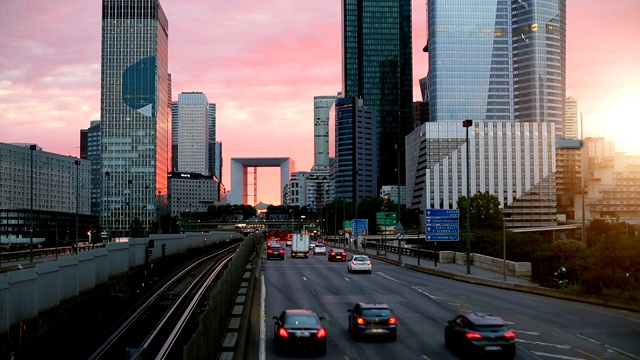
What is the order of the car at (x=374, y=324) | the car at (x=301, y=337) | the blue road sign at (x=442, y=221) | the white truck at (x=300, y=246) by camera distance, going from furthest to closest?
1. the white truck at (x=300, y=246)
2. the blue road sign at (x=442, y=221)
3. the car at (x=374, y=324)
4. the car at (x=301, y=337)

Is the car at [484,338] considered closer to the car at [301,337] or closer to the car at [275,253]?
the car at [301,337]

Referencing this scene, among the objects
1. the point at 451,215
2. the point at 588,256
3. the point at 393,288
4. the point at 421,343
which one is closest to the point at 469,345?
the point at 421,343

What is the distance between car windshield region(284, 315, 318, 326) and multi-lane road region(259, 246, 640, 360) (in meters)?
1.19

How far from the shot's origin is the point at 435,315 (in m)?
31.8

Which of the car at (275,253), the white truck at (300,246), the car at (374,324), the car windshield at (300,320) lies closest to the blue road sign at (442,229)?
the car at (275,253)

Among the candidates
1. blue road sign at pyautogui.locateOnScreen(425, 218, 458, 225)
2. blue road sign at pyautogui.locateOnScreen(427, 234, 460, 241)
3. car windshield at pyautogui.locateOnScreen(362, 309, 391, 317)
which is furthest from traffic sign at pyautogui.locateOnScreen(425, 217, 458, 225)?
car windshield at pyautogui.locateOnScreen(362, 309, 391, 317)

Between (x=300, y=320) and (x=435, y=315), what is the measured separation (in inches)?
439

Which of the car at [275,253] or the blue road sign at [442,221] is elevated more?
the blue road sign at [442,221]

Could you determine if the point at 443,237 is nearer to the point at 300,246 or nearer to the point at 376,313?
the point at 300,246

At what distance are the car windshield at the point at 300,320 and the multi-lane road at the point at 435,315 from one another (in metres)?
1.19

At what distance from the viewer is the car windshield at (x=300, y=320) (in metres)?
22.5

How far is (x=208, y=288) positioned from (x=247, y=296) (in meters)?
13.1

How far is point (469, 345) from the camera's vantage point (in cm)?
2123

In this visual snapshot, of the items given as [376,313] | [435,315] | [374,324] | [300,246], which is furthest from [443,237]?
[374,324]
